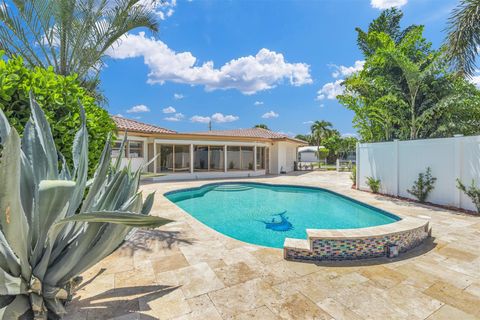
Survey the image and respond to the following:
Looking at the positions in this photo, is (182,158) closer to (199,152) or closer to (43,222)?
(199,152)

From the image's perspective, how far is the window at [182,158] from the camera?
18641 millimetres

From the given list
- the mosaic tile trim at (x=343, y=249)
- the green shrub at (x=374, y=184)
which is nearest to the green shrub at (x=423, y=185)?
the green shrub at (x=374, y=184)

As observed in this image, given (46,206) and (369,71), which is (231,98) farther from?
(46,206)

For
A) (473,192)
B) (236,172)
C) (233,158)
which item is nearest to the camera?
(473,192)

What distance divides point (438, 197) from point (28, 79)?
39.9 feet

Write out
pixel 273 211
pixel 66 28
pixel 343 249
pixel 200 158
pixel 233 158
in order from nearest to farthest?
1. pixel 343 249
2. pixel 66 28
3. pixel 273 211
4. pixel 200 158
5. pixel 233 158

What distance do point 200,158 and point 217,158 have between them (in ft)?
4.86

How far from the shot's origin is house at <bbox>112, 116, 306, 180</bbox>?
16.8 metres

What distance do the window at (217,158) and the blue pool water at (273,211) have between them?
5.17 metres

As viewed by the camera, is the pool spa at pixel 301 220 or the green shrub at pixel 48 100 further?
the pool spa at pixel 301 220

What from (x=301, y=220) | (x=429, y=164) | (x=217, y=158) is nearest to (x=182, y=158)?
(x=217, y=158)

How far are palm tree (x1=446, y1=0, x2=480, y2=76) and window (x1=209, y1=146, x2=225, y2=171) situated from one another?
1509 centimetres

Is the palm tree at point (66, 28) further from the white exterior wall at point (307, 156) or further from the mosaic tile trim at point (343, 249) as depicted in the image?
the white exterior wall at point (307, 156)

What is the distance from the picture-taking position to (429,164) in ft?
30.1
